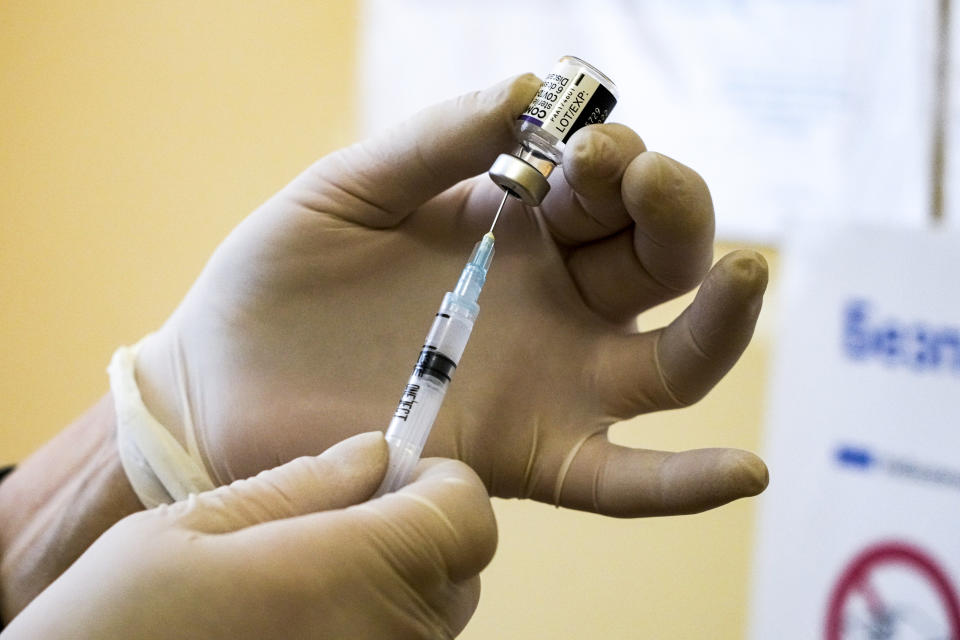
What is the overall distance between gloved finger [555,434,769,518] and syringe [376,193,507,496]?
0.58 feet

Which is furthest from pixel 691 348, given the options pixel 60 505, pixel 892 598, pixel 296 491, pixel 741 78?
pixel 741 78

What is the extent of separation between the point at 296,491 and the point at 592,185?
353mm

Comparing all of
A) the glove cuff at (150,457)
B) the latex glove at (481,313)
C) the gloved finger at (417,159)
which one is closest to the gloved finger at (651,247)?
the latex glove at (481,313)

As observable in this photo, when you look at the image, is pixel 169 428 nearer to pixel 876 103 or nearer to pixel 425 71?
pixel 425 71

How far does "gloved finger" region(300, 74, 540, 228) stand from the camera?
748 mm

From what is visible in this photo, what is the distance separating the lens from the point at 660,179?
0.69m

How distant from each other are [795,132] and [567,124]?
1026mm

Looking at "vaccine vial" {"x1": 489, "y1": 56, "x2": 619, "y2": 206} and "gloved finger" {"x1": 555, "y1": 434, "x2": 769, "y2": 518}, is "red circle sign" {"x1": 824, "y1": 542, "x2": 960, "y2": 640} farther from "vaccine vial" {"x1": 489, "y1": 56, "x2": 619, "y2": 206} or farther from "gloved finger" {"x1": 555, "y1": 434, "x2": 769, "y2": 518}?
"vaccine vial" {"x1": 489, "y1": 56, "x2": 619, "y2": 206}

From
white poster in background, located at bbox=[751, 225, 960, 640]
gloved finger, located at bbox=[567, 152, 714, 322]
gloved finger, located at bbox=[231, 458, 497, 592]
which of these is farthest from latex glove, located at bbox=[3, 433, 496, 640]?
white poster in background, located at bbox=[751, 225, 960, 640]

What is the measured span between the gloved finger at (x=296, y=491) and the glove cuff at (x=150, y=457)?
0.28m

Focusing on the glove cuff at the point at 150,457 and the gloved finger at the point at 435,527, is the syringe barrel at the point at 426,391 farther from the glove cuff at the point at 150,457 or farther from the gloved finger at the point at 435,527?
the glove cuff at the point at 150,457

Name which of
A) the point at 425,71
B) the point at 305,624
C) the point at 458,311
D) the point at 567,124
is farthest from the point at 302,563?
the point at 425,71

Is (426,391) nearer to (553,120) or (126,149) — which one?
(553,120)

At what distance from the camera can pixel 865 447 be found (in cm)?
141
